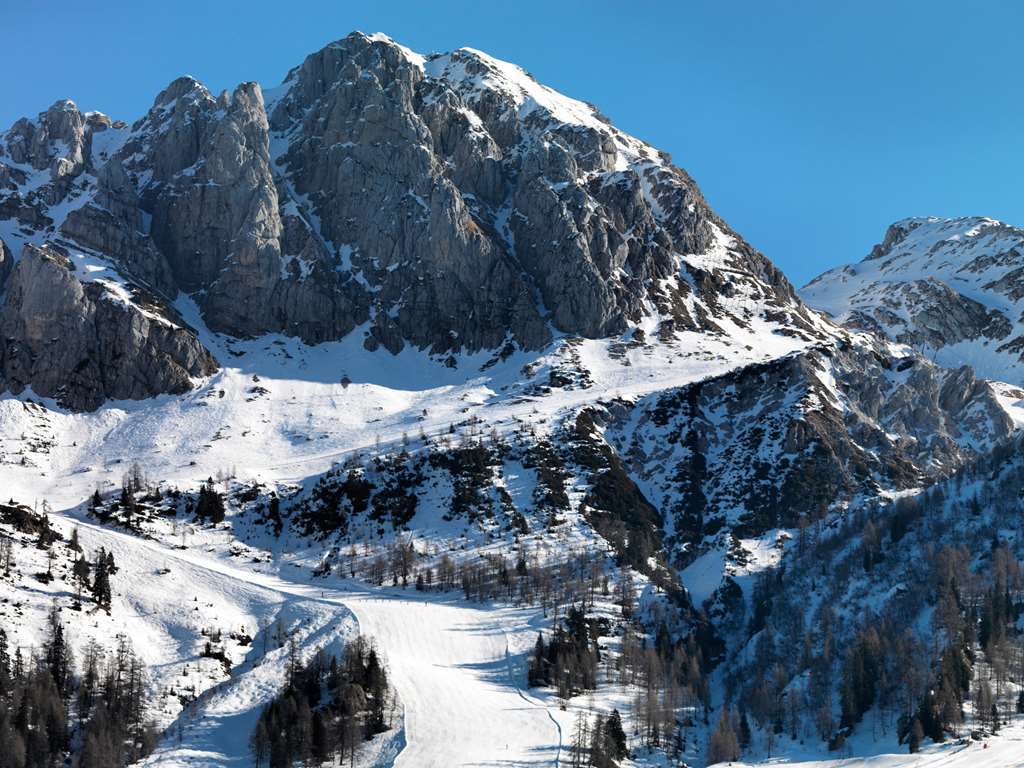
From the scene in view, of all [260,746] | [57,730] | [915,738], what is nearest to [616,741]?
[915,738]

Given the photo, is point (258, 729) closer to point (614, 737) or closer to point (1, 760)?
point (1, 760)

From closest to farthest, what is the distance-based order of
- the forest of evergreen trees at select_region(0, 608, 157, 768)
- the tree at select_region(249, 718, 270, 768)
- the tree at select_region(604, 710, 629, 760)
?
the forest of evergreen trees at select_region(0, 608, 157, 768) < the tree at select_region(249, 718, 270, 768) < the tree at select_region(604, 710, 629, 760)

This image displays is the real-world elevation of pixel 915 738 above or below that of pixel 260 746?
below

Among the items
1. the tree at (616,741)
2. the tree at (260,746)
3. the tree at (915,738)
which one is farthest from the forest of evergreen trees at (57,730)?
the tree at (915,738)

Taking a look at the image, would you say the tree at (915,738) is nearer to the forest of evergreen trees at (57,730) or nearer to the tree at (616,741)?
the tree at (616,741)

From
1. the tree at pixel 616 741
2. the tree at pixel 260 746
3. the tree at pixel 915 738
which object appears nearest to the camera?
the tree at pixel 260 746

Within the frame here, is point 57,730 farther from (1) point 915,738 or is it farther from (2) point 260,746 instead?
(1) point 915,738

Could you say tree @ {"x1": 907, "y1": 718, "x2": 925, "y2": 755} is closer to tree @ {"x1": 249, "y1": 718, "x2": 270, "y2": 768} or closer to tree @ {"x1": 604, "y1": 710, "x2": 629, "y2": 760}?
tree @ {"x1": 604, "y1": 710, "x2": 629, "y2": 760}

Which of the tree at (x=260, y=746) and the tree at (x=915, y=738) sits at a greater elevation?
the tree at (x=260, y=746)

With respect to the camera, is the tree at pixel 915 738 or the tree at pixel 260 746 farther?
the tree at pixel 915 738

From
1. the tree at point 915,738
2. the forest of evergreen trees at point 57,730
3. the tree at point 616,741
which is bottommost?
the tree at point 915,738

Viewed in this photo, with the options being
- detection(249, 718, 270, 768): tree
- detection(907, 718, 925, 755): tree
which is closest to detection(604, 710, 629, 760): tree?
detection(907, 718, 925, 755): tree

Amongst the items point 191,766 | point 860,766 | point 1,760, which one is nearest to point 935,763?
point 860,766

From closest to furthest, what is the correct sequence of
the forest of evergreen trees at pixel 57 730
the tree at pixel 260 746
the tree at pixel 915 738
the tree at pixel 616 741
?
the forest of evergreen trees at pixel 57 730 → the tree at pixel 260 746 → the tree at pixel 616 741 → the tree at pixel 915 738
